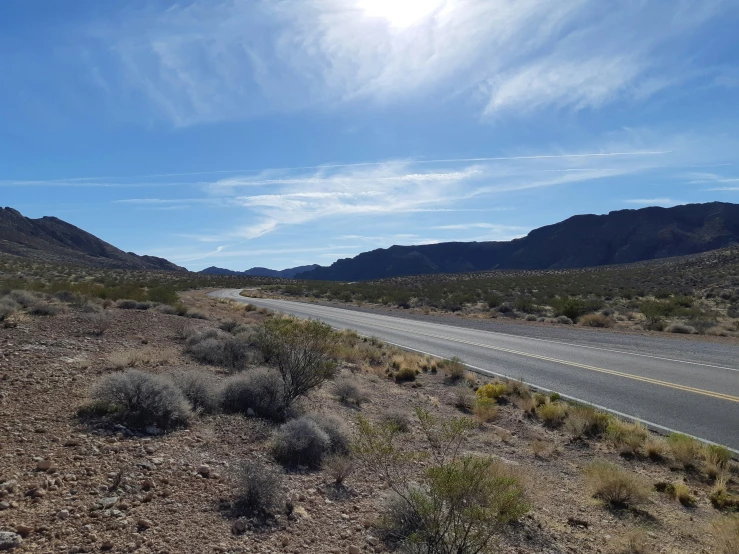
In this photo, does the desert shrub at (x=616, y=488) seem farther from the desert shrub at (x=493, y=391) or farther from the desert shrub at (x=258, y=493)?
the desert shrub at (x=493, y=391)

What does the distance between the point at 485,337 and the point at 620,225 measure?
470 ft

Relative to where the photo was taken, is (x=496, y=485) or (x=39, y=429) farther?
Result: (x=39, y=429)

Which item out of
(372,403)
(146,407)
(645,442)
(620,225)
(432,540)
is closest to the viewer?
(432,540)

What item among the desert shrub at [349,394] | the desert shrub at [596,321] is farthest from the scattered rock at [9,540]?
the desert shrub at [596,321]

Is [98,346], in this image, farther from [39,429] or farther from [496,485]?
[496,485]

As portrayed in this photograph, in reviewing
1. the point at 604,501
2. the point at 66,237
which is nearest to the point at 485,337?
the point at 604,501

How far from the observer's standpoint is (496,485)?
4051 millimetres

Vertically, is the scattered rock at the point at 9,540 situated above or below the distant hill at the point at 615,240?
below

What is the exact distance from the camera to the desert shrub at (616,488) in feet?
19.5

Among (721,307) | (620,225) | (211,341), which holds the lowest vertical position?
(721,307)

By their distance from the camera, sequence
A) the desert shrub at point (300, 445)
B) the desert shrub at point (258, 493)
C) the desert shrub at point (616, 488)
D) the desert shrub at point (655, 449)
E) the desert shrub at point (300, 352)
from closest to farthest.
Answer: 1. the desert shrub at point (258, 493)
2. the desert shrub at point (616, 488)
3. the desert shrub at point (300, 445)
4. the desert shrub at point (655, 449)
5. the desert shrub at point (300, 352)

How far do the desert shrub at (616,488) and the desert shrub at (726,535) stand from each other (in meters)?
0.85

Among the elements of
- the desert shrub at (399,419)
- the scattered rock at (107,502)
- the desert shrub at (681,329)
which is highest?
the scattered rock at (107,502)

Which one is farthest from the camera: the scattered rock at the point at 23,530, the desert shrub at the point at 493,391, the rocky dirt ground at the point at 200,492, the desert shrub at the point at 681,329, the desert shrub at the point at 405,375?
the desert shrub at the point at 681,329
